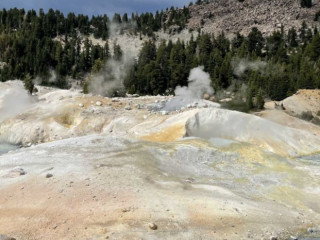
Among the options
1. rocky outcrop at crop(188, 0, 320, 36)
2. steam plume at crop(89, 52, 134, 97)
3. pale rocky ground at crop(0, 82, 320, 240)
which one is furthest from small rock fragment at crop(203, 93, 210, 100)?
rocky outcrop at crop(188, 0, 320, 36)

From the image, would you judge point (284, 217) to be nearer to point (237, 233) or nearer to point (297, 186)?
point (237, 233)

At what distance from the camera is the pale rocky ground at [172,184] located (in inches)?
722

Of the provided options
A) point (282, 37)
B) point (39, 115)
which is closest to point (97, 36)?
point (282, 37)

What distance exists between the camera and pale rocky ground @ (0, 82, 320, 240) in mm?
18328

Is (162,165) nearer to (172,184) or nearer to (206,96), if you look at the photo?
(172,184)

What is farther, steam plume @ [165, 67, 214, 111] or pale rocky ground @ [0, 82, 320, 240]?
steam plume @ [165, 67, 214, 111]

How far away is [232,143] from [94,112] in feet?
83.8

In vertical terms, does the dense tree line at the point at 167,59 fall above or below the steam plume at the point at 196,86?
above

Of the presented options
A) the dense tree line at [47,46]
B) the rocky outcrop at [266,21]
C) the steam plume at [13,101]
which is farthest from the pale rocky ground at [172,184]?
the rocky outcrop at [266,21]

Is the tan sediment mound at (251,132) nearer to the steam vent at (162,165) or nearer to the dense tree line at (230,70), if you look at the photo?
the steam vent at (162,165)

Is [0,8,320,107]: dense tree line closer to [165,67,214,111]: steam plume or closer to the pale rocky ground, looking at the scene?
[165,67,214,111]: steam plume

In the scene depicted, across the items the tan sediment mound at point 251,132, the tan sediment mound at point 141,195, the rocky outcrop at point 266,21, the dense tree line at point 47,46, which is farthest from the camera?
the rocky outcrop at point 266,21

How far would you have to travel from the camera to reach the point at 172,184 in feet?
78.4

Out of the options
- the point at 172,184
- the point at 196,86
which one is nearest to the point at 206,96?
the point at 196,86
